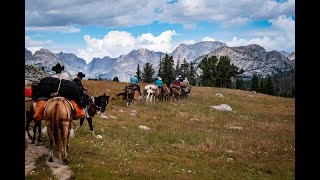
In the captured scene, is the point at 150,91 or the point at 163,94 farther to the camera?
the point at 163,94

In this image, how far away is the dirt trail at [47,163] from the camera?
12.1 metres

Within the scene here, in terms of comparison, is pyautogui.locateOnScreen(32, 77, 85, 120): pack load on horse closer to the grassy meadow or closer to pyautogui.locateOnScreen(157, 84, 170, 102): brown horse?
the grassy meadow

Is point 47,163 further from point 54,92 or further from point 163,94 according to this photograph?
point 163,94

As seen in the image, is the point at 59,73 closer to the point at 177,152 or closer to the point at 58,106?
the point at 58,106

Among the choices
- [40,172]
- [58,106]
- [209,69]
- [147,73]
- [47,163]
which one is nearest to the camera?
[40,172]

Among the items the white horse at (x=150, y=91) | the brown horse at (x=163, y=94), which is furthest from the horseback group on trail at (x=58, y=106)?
the brown horse at (x=163, y=94)

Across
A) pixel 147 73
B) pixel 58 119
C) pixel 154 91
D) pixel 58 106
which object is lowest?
pixel 58 119

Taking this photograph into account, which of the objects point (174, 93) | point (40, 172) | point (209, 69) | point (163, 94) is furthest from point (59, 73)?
point (209, 69)

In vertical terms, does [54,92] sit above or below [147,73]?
below

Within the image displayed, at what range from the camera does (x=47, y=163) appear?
13336 millimetres

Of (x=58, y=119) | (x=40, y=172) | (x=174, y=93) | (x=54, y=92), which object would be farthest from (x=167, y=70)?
(x=40, y=172)

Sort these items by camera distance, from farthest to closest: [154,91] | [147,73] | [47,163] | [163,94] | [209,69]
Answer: [209,69] → [147,73] → [163,94] → [154,91] → [47,163]

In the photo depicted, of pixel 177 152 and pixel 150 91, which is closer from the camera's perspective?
pixel 177 152
